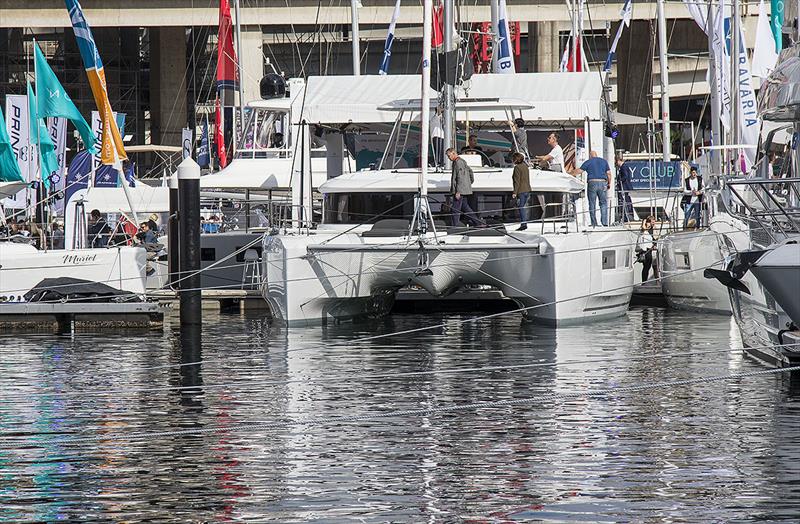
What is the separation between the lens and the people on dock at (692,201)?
2491cm

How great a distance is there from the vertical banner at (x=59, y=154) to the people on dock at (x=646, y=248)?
1283 cm

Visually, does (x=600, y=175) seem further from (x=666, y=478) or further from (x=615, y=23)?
(x=615, y=23)

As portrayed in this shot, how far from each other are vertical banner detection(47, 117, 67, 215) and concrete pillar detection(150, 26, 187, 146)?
22.6m

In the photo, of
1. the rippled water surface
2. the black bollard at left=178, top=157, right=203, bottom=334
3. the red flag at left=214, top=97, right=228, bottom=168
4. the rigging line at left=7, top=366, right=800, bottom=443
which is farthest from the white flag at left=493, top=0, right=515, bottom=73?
the rigging line at left=7, top=366, right=800, bottom=443

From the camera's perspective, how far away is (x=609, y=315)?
71.3ft

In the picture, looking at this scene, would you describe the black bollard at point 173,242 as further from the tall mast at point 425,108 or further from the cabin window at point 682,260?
the cabin window at point 682,260

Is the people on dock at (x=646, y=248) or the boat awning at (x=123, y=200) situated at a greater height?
the boat awning at (x=123, y=200)

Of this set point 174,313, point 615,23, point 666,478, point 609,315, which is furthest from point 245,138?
point 615,23

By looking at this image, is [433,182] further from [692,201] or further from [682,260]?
[692,201]

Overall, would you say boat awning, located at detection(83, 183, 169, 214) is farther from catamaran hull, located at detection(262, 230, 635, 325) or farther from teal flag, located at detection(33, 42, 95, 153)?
catamaran hull, located at detection(262, 230, 635, 325)

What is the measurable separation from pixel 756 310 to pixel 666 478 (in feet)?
18.8

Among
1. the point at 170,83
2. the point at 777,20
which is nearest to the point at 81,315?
the point at 777,20

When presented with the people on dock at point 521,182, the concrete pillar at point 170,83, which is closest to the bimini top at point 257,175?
the people on dock at point 521,182

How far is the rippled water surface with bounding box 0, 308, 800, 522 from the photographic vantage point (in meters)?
9.16
